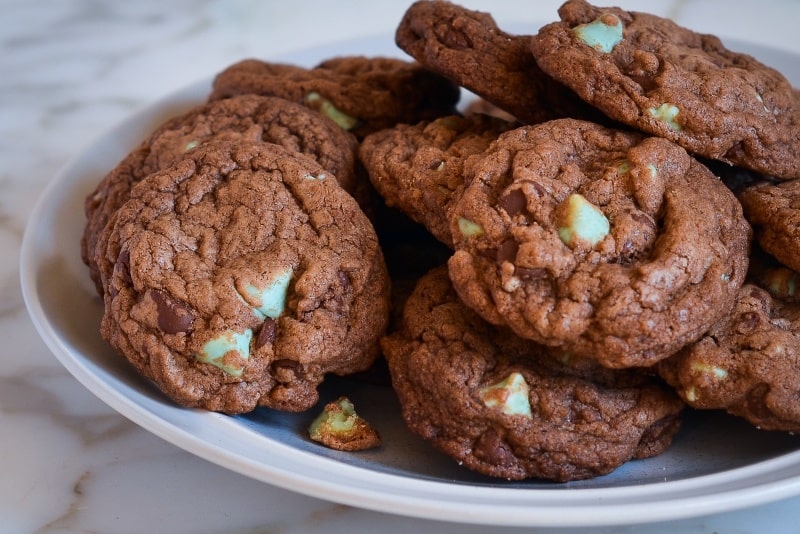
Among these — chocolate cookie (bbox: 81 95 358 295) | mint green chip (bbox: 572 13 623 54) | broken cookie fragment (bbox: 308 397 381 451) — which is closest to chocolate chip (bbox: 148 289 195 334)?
broken cookie fragment (bbox: 308 397 381 451)

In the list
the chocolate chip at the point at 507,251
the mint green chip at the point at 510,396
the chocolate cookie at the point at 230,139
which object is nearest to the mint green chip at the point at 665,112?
the chocolate chip at the point at 507,251

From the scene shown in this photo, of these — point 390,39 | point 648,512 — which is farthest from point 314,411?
point 390,39

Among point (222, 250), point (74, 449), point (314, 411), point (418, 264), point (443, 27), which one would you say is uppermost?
point (443, 27)

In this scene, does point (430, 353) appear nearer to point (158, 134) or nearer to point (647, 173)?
point (647, 173)

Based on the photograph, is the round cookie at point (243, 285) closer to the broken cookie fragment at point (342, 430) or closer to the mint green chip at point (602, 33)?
the broken cookie fragment at point (342, 430)

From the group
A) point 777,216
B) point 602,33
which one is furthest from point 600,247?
point 602,33

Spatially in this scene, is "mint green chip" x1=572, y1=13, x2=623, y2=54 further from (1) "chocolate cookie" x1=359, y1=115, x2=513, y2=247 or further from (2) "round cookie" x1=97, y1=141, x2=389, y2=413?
(2) "round cookie" x1=97, y1=141, x2=389, y2=413

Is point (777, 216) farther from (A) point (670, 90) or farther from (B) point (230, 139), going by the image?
(B) point (230, 139)
